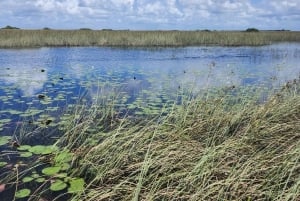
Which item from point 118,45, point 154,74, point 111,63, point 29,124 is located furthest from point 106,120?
point 118,45

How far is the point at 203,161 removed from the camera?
3.32 meters

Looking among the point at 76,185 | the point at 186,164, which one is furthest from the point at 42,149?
the point at 186,164

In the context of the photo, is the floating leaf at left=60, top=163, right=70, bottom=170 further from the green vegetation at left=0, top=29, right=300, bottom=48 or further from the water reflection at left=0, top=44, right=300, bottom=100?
the green vegetation at left=0, top=29, right=300, bottom=48

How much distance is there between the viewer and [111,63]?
59.6 feet

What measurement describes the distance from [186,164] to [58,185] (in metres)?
1.61

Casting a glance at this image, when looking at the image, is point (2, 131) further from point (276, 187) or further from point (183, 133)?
point (276, 187)

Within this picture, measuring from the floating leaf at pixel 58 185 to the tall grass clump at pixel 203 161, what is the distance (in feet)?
0.97

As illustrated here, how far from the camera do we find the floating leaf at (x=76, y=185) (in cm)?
395

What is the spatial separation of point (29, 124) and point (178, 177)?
3.93 m

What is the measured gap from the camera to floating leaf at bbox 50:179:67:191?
13.1 feet

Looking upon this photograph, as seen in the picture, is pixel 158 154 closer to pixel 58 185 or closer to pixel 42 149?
pixel 58 185

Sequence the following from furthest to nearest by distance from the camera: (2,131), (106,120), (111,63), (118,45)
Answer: (118,45)
(111,63)
(106,120)
(2,131)

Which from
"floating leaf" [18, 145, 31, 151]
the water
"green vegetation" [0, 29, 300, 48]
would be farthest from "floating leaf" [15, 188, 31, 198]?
"green vegetation" [0, 29, 300, 48]

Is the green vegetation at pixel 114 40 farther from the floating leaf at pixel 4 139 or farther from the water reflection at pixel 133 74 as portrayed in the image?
the floating leaf at pixel 4 139
